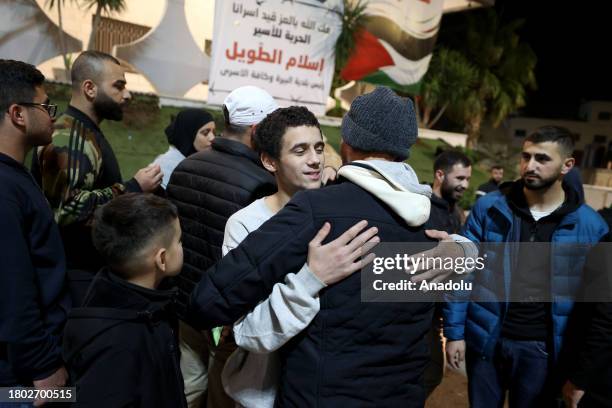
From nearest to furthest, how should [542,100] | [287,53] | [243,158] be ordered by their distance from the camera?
1. [243,158]
2. [287,53]
3. [542,100]

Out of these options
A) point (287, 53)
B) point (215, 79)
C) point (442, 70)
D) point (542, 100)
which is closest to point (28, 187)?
point (215, 79)

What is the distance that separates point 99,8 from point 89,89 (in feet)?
27.1

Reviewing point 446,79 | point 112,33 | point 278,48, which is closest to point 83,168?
point 278,48

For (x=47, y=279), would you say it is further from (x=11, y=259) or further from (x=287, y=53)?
(x=287, y=53)

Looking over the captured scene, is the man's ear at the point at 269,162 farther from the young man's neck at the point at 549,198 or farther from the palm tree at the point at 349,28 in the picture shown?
the palm tree at the point at 349,28

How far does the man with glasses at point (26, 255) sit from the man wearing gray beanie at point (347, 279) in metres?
0.63

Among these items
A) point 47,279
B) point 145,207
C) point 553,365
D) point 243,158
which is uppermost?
point 243,158

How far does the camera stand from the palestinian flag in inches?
473

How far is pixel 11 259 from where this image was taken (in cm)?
147

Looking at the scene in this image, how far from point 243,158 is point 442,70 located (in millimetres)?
14753

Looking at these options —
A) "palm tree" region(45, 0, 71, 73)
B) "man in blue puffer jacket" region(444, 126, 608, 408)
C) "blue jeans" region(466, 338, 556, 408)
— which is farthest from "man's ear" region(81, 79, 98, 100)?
"palm tree" region(45, 0, 71, 73)

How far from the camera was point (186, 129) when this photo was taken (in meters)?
3.25

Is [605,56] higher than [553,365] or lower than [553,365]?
higher

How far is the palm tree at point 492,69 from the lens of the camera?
16375mm
